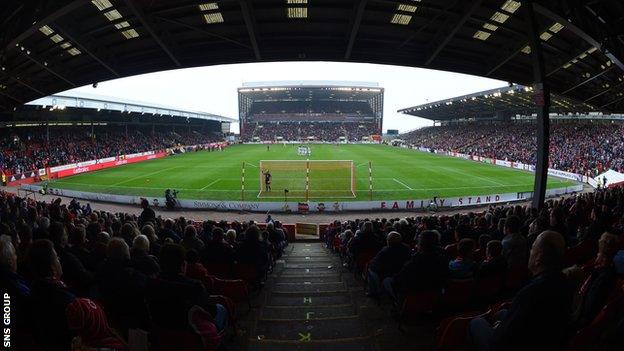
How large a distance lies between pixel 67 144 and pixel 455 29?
57279 mm

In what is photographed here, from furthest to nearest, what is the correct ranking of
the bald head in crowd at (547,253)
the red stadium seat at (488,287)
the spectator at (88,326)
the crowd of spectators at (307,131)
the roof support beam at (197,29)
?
the crowd of spectators at (307,131) → the roof support beam at (197,29) → the red stadium seat at (488,287) → the spectator at (88,326) → the bald head in crowd at (547,253)

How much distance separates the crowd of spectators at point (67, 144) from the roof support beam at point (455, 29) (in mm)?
41656

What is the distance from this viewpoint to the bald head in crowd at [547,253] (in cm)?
288

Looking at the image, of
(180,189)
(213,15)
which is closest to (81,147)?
(180,189)

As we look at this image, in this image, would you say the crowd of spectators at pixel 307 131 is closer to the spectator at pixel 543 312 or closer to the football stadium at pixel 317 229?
the football stadium at pixel 317 229

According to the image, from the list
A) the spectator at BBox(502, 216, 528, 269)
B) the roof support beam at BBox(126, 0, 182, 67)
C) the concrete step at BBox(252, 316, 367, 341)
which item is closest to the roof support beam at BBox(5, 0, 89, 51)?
the roof support beam at BBox(126, 0, 182, 67)

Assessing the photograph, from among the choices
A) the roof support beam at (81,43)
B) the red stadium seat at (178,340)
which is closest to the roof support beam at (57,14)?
the roof support beam at (81,43)

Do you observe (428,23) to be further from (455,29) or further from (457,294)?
(457,294)

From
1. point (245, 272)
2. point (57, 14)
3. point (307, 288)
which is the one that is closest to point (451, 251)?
point (307, 288)

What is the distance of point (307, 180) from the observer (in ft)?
92.5

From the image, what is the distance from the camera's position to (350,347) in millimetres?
4867

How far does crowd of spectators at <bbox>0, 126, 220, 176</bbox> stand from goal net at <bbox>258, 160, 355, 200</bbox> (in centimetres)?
2624

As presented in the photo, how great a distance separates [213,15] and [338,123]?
123 m

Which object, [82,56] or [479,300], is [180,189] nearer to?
[82,56]
